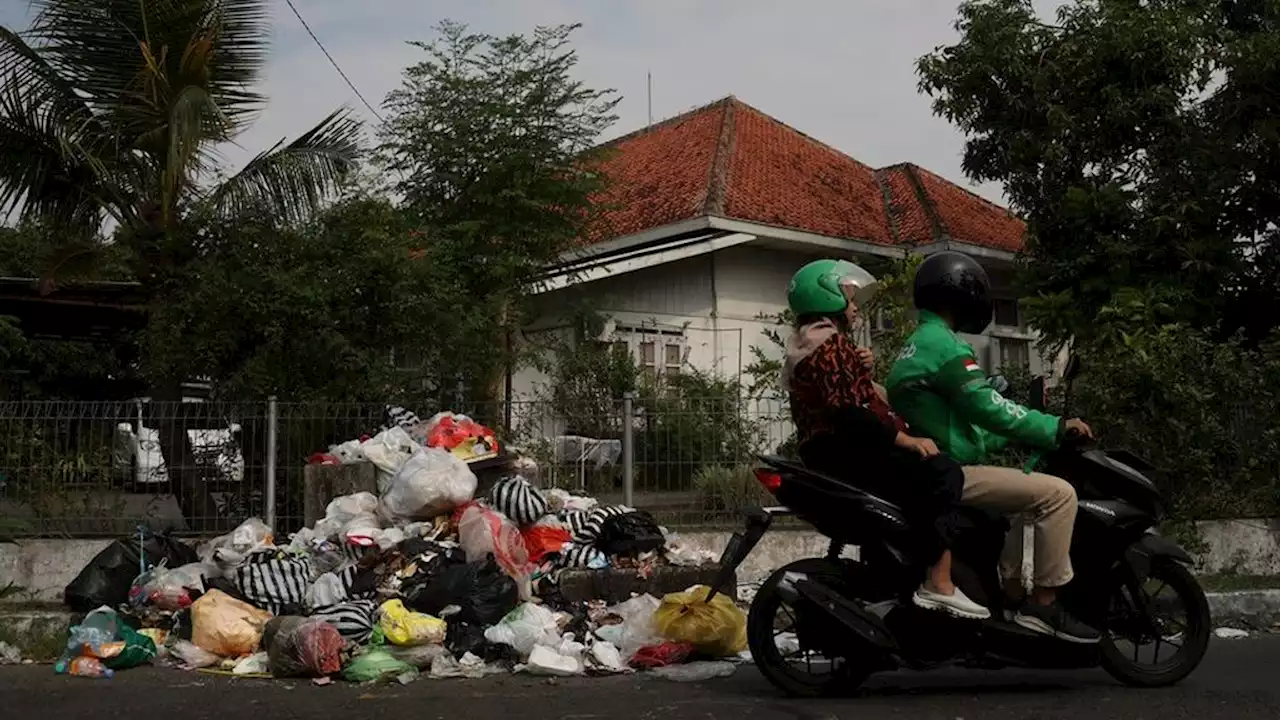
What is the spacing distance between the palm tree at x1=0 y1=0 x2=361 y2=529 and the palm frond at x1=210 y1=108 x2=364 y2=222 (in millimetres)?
10

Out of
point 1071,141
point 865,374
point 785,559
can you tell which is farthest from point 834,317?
point 1071,141

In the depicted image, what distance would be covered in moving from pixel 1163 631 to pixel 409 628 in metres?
3.60

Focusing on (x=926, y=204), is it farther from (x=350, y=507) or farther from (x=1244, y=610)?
(x=350, y=507)

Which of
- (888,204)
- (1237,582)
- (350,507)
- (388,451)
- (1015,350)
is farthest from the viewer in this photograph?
(888,204)

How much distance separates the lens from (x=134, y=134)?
10508 mm

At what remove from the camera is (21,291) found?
1377cm

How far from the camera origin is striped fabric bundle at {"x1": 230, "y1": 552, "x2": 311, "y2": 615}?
22.6 ft

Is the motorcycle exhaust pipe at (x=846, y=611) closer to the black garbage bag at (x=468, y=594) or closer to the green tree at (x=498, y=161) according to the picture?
the black garbage bag at (x=468, y=594)

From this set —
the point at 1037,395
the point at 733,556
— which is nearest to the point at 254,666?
the point at 733,556

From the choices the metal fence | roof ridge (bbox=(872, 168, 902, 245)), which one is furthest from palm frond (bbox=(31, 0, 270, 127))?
roof ridge (bbox=(872, 168, 902, 245))

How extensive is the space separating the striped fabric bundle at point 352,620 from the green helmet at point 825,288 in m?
2.88

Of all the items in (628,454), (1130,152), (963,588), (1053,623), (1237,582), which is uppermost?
(1130,152)

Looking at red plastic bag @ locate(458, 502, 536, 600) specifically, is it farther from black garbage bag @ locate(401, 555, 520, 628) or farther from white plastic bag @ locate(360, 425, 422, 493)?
white plastic bag @ locate(360, 425, 422, 493)

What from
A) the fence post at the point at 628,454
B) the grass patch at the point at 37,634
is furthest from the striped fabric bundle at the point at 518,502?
the grass patch at the point at 37,634
